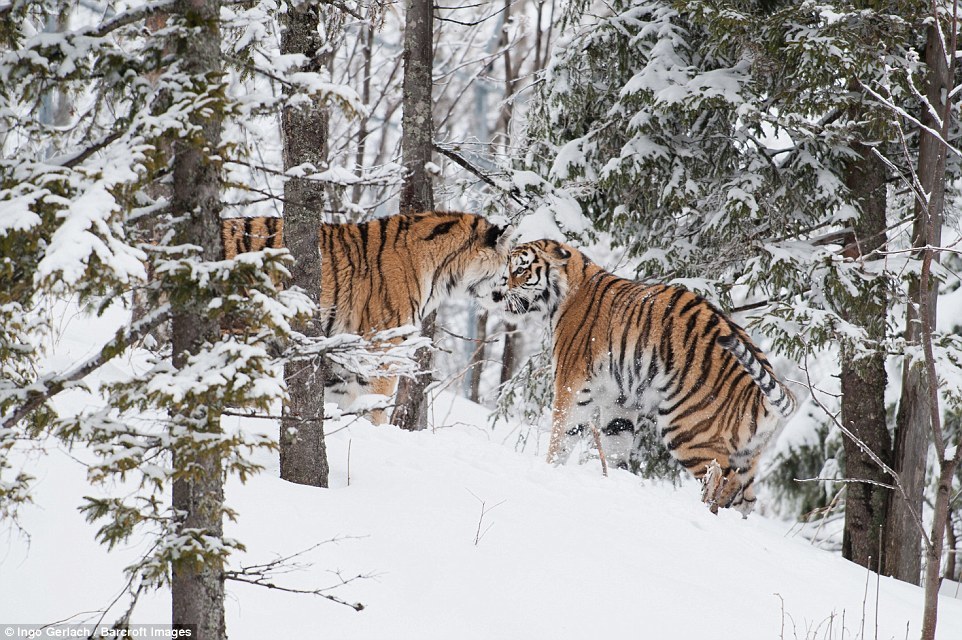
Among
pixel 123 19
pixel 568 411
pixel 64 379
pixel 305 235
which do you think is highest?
pixel 123 19

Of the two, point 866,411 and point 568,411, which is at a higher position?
point 866,411

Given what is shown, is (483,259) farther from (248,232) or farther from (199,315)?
(199,315)

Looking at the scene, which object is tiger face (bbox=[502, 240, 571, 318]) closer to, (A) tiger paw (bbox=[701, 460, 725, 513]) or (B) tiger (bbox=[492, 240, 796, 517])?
(B) tiger (bbox=[492, 240, 796, 517])

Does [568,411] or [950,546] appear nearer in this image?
[568,411]

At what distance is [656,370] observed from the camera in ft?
21.6

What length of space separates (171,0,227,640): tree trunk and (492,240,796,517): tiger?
156 inches

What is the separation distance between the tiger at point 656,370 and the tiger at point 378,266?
693 millimetres

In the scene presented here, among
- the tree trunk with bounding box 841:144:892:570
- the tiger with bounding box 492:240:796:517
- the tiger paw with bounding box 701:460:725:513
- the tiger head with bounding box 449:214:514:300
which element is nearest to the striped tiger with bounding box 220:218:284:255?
the tiger head with bounding box 449:214:514:300

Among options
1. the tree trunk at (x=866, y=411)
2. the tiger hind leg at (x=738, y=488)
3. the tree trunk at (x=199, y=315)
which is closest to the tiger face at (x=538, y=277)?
the tiger hind leg at (x=738, y=488)

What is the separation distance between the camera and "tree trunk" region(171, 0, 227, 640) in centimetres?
249

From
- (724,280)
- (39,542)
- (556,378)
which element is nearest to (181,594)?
(39,542)

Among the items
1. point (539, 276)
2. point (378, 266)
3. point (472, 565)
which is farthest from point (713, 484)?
point (378, 266)

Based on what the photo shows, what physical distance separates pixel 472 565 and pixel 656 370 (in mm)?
3301

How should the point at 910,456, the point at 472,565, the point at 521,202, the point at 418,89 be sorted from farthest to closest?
1. the point at 521,202
2. the point at 418,89
3. the point at 910,456
4. the point at 472,565
